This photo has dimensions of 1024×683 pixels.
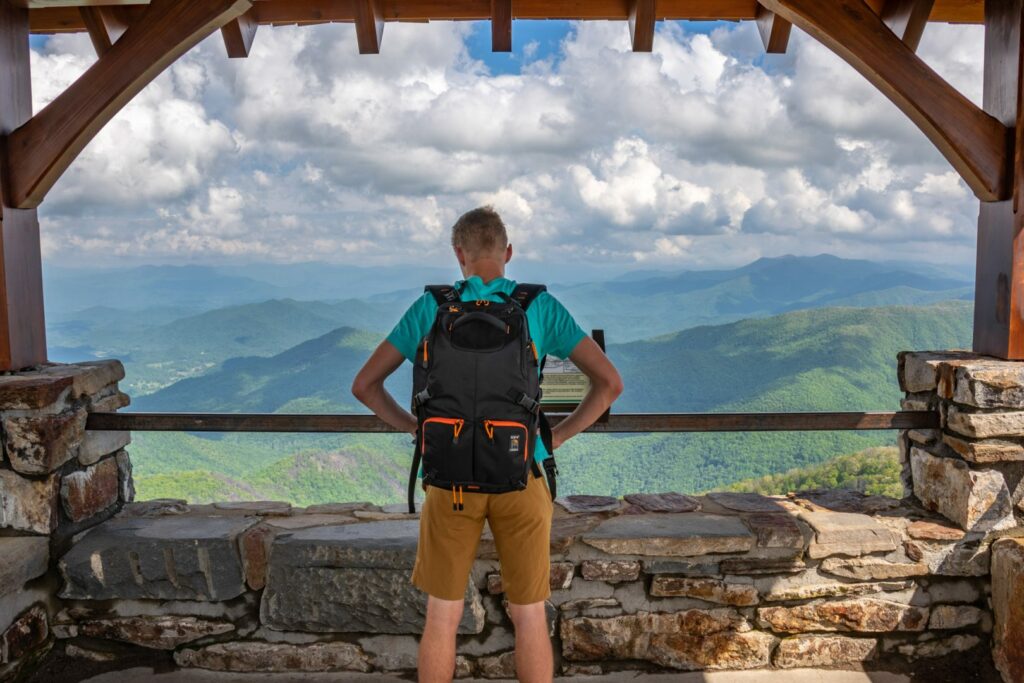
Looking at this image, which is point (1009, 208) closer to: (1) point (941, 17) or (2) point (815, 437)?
(1) point (941, 17)

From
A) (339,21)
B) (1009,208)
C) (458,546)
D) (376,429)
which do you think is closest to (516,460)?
(458,546)

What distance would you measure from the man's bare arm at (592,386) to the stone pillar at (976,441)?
1.56 meters

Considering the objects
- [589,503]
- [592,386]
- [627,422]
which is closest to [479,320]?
[592,386]

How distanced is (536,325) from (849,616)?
6.14ft

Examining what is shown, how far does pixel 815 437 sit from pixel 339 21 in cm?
3221

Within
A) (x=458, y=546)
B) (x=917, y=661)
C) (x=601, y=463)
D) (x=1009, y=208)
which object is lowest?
(x=601, y=463)

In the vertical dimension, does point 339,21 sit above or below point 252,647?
above

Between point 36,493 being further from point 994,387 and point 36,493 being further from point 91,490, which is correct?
point 994,387

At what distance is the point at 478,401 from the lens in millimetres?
2105

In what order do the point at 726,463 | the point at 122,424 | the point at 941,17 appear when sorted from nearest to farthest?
the point at 122,424, the point at 941,17, the point at 726,463

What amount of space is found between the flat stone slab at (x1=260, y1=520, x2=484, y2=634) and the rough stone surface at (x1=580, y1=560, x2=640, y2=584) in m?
0.43

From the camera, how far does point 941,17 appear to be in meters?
3.67

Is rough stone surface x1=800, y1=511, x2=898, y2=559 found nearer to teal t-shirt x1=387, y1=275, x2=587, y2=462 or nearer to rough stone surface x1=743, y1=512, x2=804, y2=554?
rough stone surface x1=743, y1=512, x2=804, y2=554

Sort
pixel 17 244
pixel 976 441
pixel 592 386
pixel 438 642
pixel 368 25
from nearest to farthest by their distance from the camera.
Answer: pixel 438 642
pixel 592 386
pixel 976 441
pixel 17 244
pixel 368 25
